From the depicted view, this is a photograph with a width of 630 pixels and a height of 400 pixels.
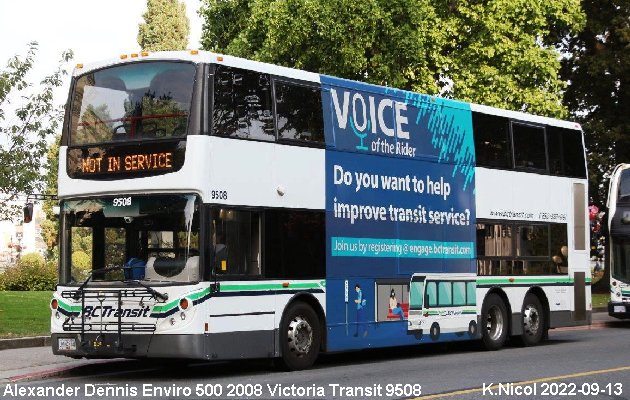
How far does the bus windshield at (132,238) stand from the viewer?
15.5 meters

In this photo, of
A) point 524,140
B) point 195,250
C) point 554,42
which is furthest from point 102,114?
point 554,42

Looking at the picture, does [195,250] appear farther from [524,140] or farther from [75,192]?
[524,140]

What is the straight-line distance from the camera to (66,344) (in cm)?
1591

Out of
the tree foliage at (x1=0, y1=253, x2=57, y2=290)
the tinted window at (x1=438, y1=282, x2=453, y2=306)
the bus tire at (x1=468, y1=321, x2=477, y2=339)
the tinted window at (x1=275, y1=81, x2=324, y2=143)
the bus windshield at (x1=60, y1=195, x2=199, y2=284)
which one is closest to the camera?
the bus windshield at (x1=60, y1=195, x2=199, y2=284)

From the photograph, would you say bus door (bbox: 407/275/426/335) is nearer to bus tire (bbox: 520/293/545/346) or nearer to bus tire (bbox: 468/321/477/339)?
bus tire (bbox: 468/321/477/339)

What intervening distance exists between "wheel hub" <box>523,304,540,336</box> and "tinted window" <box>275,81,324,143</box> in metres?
6.71

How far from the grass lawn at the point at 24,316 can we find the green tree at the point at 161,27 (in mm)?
46087

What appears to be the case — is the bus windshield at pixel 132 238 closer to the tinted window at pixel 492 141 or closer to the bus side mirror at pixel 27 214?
the bus side mirror at pixel 27 214

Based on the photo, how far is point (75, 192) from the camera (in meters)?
16.3

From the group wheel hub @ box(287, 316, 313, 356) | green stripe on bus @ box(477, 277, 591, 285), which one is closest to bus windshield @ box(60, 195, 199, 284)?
wheel hub @ box(287, 316, 313, 356)

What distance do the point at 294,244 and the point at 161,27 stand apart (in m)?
63.5

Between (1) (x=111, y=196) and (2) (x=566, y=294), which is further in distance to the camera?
(2) (x=566, y=294)

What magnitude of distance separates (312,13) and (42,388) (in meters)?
25.2

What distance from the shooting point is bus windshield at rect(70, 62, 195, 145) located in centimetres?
1574
